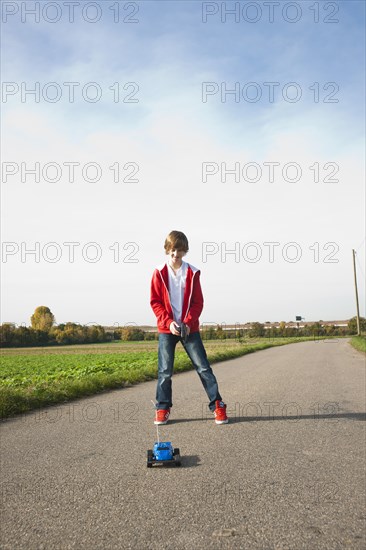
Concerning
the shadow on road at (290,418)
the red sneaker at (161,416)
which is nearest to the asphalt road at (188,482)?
the shadow on road at (290,418)

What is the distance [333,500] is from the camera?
2752 mm

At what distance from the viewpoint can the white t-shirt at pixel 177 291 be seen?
5086 millimetres

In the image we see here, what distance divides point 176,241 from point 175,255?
15 cm

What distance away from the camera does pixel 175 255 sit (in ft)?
16.3

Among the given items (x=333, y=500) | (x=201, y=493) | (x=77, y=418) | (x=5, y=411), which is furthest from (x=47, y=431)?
(x=333, y=500)

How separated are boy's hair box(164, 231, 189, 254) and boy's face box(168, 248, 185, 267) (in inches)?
1.2

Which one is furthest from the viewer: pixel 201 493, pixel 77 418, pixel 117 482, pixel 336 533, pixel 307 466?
pixel 77 418

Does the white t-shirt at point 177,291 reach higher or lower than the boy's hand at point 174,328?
higher

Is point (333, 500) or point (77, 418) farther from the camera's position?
point (77, 418)

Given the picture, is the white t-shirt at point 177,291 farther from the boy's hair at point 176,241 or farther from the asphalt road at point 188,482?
the asphalt road at point 188,482

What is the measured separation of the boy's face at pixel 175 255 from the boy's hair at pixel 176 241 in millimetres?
29

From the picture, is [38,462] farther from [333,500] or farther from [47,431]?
[333,500]

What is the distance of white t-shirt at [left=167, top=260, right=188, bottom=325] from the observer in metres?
5.09

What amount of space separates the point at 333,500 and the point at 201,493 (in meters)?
0.76
